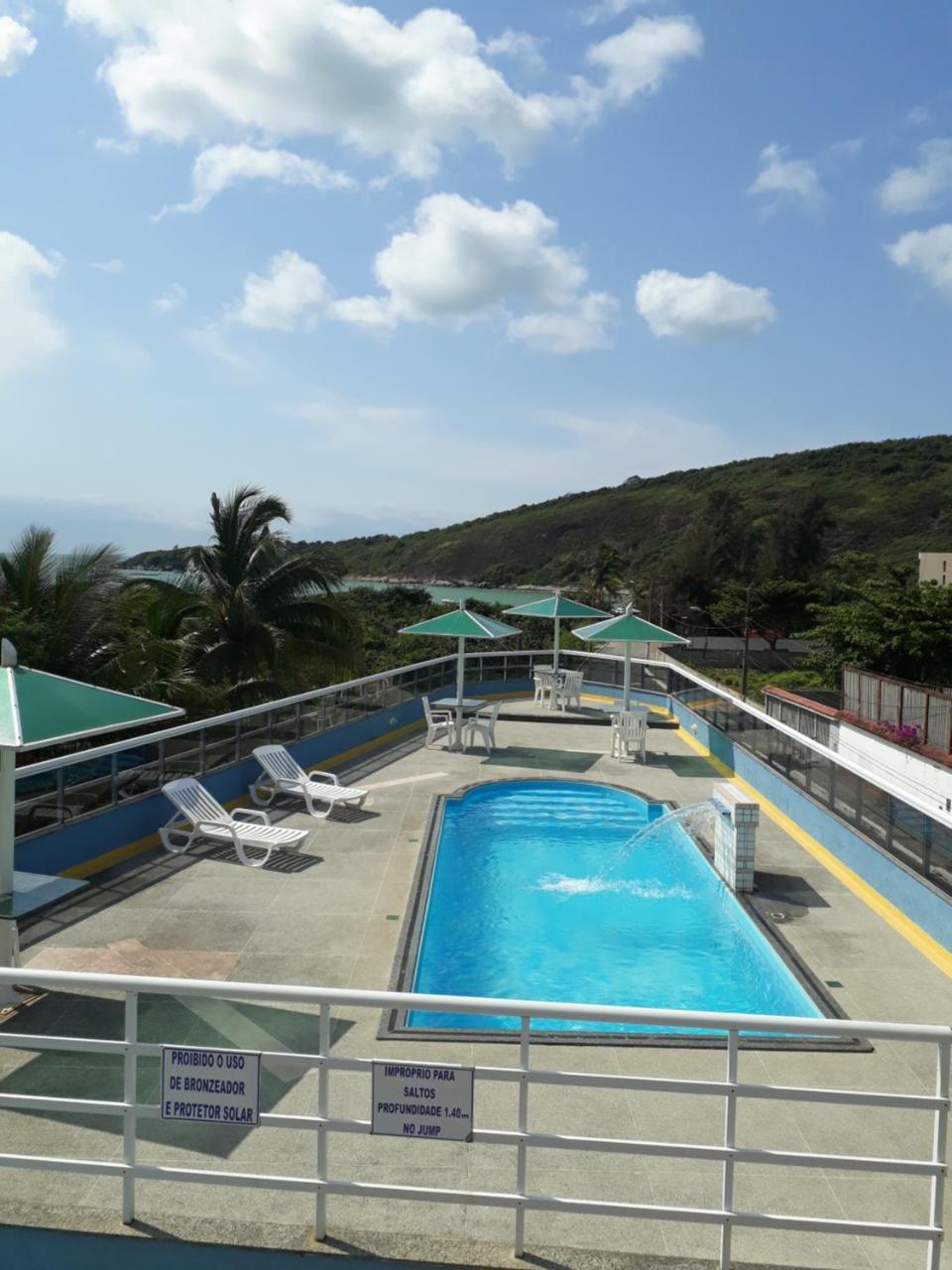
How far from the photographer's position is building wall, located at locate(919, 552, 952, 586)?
4941 cm

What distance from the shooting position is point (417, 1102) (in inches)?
126

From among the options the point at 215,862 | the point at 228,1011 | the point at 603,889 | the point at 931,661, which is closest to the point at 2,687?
the point at 228,1011

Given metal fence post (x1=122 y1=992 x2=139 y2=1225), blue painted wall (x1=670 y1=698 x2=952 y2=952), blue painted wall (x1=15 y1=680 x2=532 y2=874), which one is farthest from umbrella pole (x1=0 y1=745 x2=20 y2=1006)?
blue painted wall (x1=670 y1=698 x2=952 y2=952)

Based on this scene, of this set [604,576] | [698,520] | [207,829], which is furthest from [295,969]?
[698,520]

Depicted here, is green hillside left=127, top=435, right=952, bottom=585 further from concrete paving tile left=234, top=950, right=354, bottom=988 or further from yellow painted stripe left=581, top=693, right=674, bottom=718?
concrete paving tile left=234, top=950, right=354, bottom=988

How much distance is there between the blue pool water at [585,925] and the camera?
6887 millimetres

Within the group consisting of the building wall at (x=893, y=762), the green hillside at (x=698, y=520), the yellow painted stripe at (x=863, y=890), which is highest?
the green hillside at (x=698, y=520)

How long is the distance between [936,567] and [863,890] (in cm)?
4695

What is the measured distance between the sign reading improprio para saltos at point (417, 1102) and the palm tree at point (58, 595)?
1178 cm

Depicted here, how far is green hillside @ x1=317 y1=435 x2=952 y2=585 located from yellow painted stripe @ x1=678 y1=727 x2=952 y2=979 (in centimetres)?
7243

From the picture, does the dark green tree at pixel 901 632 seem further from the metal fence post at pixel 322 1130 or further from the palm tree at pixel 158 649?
the metal fence post at pixel 322 1130

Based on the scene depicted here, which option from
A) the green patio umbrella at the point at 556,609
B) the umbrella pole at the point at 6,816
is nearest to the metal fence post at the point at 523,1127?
the umbrella pole at the point at 6,816

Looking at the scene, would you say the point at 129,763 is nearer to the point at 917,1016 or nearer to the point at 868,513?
the point at 917,1016

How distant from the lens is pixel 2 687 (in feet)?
18.7
